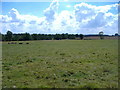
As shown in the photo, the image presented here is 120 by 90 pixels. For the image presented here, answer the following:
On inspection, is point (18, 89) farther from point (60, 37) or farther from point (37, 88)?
point (60, 37)

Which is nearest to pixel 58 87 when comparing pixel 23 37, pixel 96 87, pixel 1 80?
pixel 96 87

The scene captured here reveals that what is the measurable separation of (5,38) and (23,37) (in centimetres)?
1999

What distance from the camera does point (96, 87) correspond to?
25.0 ft

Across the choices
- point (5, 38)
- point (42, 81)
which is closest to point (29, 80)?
point (42, 81)

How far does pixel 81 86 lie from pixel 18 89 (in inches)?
124

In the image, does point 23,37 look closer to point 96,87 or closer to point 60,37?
point 60,37

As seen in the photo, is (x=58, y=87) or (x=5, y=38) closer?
(x=58, y=87)

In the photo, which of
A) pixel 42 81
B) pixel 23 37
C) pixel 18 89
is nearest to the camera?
pixel 18 89

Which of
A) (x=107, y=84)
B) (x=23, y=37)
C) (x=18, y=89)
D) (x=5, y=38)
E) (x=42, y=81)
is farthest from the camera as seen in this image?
(x=23, y=37)

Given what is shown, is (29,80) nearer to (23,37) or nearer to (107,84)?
(107,84)

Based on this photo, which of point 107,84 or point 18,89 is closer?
point 18,89

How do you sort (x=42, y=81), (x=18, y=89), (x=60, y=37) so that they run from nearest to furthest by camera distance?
(x=18, y=89) → (x=42, y=81) → (x=60, y=37)

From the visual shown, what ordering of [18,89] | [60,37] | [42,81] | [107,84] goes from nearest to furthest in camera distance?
[18,89]
[107,84]
[42,81]
[60,37]

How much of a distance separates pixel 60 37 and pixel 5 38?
63605 millimetres
